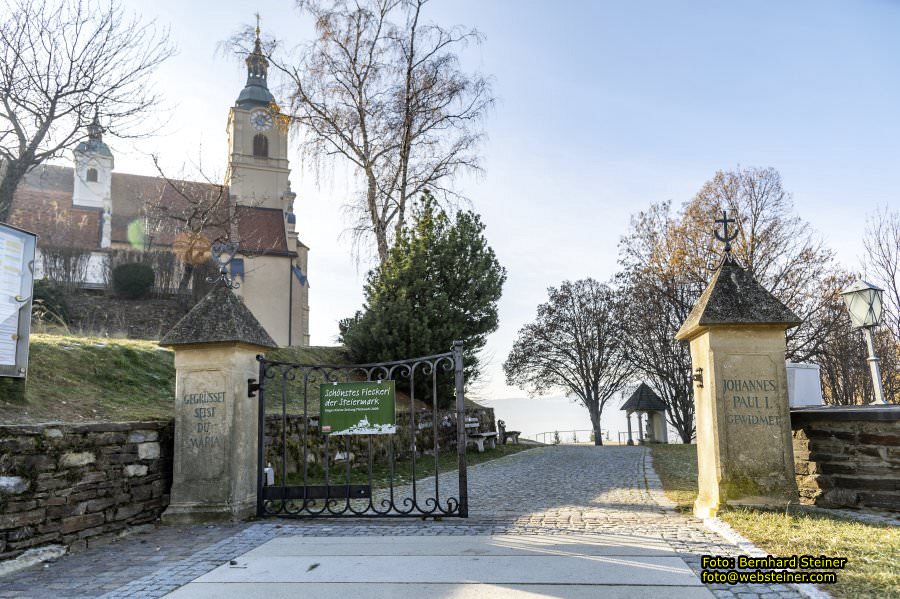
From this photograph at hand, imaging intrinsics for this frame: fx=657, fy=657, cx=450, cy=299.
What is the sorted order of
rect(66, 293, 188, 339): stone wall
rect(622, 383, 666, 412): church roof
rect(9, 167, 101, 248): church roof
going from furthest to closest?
rect(9, 167, 101, 248): church roof
rect(622, 383, 666, 412): church roof
rect(66, 293, 188, 339): stone wall

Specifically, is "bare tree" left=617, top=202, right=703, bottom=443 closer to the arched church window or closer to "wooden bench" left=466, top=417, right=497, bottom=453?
"wooden bench" left=466, top=417, right=497, bottom=453

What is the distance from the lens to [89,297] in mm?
20500

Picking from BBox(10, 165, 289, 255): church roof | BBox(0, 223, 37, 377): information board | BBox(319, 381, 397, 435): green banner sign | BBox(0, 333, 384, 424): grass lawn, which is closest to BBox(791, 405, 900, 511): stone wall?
BBox(319, 381, 397, 435): green banner sign

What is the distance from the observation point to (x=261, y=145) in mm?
44312

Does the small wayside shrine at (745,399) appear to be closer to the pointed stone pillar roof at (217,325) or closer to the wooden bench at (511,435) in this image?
the pointed stone pillar roof at (217,325)

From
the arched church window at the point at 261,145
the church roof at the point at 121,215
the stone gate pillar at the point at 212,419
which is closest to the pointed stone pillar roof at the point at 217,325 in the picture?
the stone gate pillar at the point at 212,419

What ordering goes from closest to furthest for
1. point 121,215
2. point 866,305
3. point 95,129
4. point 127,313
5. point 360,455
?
point 866,305 → point 360,455 → point 95,129 → point 127,313 → point 121,215

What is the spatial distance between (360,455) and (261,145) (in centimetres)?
3504

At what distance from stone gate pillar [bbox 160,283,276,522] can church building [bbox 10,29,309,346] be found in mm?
11047

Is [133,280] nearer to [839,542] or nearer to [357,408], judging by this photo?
[357,408]

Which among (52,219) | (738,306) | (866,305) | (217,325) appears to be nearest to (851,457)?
(738,306)

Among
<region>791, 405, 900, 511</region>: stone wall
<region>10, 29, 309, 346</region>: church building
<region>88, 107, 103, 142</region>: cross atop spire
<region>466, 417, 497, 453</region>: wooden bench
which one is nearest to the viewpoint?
<region>791, 405, 900, 511</region>: stone wall

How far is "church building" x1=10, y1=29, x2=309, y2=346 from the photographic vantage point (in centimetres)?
2297

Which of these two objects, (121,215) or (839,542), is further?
(121,215)
